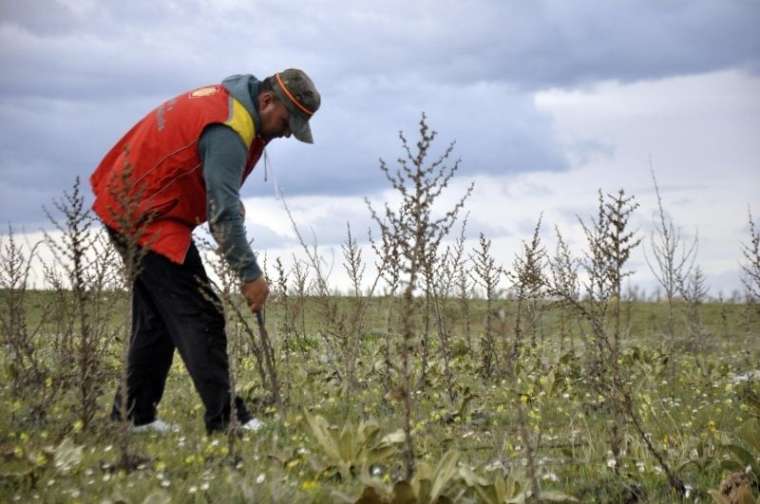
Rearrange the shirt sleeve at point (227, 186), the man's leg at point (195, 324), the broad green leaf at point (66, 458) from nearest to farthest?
the broad green leaf at point (66, 458) → the shirt sleeve at point (227, 186) → the man's leg at point (195, 324)

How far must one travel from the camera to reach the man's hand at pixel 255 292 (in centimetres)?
516

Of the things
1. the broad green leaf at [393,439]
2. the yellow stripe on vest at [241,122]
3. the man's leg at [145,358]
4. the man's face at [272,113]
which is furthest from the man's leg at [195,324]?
the broad green leaf at [393,439]

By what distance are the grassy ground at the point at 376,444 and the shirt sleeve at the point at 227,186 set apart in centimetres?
101

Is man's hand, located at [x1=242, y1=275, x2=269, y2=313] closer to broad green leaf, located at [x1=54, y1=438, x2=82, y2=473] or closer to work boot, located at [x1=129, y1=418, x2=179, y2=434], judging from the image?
work boot, located at [x1=129, y1=418, x2=179, y2=434]

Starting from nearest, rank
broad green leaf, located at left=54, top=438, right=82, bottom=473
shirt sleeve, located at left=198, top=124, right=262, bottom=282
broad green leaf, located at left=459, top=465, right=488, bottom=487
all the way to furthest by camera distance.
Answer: broad green leaf, located at left=459, top=465, right=488, bottom=487, broad green leaf, located at left=54, top=438, right=82, bottom=473, shirt sleeve, located at left=198, top=124, right=262, bottom=282

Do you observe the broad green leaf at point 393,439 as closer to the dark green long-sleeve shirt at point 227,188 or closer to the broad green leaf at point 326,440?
the broad green leaf at point 326,440

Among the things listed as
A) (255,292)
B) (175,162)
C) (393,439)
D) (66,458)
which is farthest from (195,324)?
(393,439)

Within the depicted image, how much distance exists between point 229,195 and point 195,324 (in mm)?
899

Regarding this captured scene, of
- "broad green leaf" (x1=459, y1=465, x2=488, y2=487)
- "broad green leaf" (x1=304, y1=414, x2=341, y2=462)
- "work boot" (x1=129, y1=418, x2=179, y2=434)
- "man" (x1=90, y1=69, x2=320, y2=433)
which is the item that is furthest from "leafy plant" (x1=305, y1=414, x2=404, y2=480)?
"work boot" (x1=129, y1=418, x2=179, y2=434)

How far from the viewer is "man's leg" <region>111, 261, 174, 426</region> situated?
5773mm

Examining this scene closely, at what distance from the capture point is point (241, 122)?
5191 millimetres

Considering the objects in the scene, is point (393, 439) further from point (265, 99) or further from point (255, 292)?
point (265, 99)

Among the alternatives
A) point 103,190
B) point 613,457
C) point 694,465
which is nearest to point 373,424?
point 613,457

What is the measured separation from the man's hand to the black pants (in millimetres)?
260
